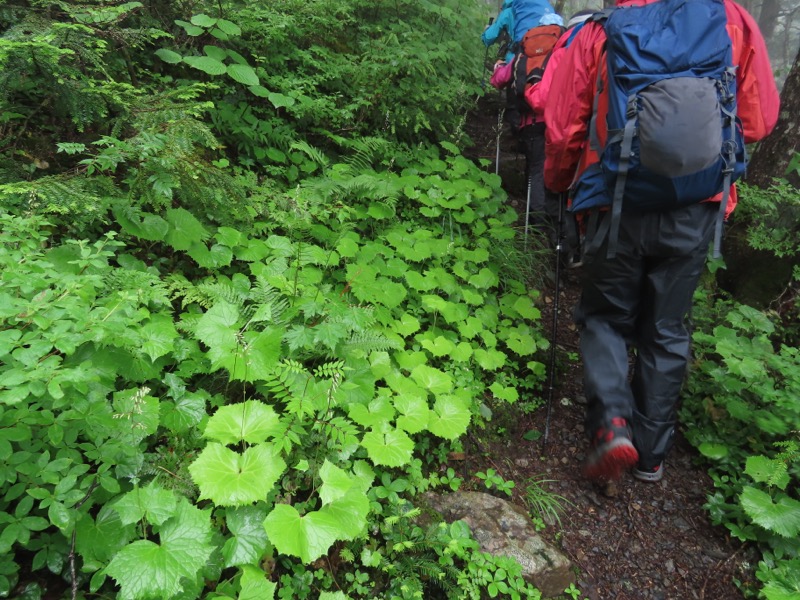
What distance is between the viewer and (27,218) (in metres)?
2.09

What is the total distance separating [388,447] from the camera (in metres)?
2.52

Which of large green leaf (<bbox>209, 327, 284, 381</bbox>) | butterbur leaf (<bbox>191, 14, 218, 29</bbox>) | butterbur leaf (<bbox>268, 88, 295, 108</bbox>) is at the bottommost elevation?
large green leaf (<bbox>209, 327, 284, 381</bbox>)

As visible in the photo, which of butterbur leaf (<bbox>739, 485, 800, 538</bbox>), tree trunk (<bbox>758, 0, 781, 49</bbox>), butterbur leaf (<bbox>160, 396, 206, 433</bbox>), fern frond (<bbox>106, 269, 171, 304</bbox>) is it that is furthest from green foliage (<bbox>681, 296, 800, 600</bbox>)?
tree trunk (<bbox>758, 0, 781, 49</bbox>)

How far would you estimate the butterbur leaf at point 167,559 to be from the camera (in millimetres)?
1541

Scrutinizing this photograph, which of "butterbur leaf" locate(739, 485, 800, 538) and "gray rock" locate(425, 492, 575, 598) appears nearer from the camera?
"gray rock" locate(425, 492, 575, 598)

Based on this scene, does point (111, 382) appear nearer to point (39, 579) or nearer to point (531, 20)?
point (39, 579)

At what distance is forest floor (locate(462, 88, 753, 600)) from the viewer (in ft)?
9.14

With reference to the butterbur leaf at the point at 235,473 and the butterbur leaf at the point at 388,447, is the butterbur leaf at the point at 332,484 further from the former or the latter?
the butterbur leaf at the point at 388,447

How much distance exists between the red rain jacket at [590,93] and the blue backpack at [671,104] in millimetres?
163

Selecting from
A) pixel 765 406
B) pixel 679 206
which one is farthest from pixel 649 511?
pixel 679 206

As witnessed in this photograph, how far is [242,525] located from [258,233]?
2345 millimetres

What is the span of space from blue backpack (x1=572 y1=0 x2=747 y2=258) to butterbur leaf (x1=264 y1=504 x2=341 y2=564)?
96.2 inches

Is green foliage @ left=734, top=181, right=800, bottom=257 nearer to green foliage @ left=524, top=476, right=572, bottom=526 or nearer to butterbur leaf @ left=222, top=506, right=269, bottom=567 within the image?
green foliage @ left=524, top=476, right=572, bottom=526

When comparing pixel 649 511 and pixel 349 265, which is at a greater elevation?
pixel 349 265
